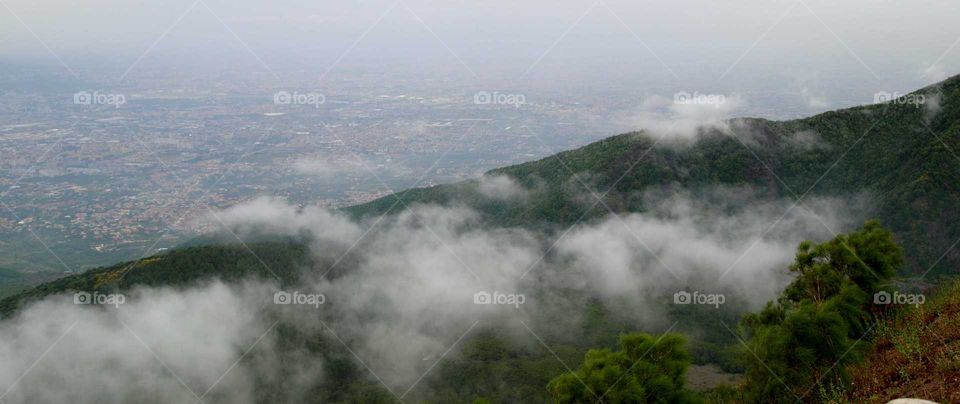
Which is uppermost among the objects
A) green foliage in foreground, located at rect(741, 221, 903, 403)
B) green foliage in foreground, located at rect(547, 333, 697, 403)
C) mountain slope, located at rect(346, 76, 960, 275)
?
mountain slope, located at rect(346, 76, 960, 275)

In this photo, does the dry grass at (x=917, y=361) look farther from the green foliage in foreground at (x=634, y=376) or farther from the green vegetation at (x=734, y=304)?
the green foliage in foreground at (x=634, y=376)

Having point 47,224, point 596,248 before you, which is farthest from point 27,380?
point 47,224

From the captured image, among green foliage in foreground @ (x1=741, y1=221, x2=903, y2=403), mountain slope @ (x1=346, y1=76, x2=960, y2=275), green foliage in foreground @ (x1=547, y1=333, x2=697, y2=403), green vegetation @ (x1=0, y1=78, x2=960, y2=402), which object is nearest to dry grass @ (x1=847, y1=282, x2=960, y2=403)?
green vegetation @ (x1=0, y1=78, x2=960, y2=402)

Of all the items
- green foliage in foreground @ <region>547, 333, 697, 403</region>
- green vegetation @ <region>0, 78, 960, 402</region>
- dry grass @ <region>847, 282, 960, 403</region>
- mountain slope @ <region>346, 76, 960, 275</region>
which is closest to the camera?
dry grass @ <region>847, 282, 960, 403</region>

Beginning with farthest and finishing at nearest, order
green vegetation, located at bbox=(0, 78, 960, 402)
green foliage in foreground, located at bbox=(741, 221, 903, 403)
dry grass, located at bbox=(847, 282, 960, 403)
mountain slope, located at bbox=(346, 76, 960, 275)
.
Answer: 1. mountain slope, located at bbox=(346, 76, 960, 275)
2. green vegetation, located at bbox=(0, 78, 960, 402)
3. green foliage in foreground, located at bbox=(741, 221, 903, 403)
4. dry grass, located at bbox=(847, 282, 960, 403)

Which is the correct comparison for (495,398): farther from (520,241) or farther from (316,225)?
(316,225)

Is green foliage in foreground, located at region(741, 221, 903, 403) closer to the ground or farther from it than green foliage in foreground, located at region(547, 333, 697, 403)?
farther from it

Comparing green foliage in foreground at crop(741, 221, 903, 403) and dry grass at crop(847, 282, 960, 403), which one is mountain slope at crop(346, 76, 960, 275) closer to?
green foliage in foreground at crop(741, 221, 903, 403)

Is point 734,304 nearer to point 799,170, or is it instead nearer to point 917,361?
point 799,170
